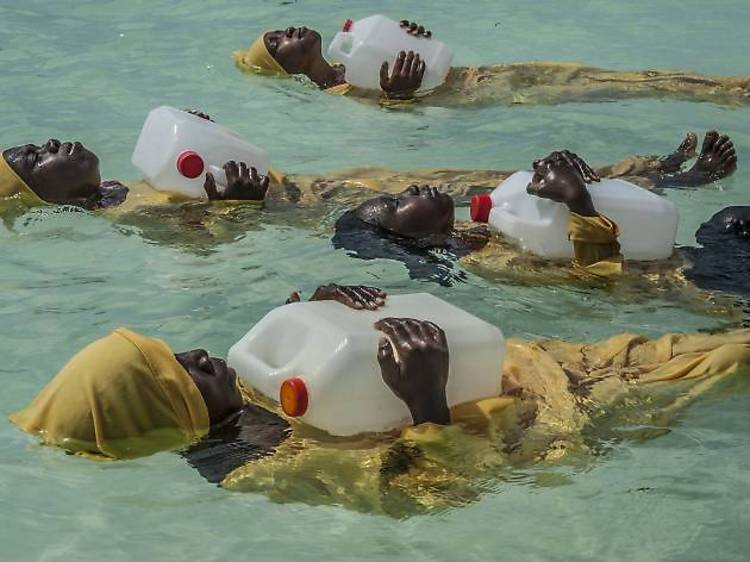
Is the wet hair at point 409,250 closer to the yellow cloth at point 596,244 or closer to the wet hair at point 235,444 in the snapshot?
the yellow cloth at point 596,244

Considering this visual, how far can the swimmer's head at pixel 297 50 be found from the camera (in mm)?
7359

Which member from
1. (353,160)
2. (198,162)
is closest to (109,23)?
(353,160)

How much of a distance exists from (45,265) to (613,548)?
2800 millimetres

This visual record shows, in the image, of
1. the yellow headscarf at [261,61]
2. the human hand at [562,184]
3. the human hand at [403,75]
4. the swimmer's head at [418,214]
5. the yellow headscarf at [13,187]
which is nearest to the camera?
the human hand at [562,184]

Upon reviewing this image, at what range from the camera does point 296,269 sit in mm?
5004

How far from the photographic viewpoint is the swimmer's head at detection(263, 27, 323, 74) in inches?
290

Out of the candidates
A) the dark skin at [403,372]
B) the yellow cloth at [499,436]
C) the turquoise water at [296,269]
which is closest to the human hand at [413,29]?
the turquoise water at [296,269]

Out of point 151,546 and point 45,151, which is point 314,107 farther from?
point 151,546

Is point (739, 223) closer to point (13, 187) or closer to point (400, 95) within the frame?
point (400, 95)

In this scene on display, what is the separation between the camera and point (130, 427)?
328 centimetres

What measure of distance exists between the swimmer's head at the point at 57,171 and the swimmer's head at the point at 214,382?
6.93 feet

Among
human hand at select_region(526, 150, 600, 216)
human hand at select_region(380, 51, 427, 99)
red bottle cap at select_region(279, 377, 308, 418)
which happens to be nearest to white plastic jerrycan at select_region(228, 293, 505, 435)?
red bottle cap at select_region(279, 377, 308, 418)

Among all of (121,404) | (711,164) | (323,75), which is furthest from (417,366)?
(323,75)

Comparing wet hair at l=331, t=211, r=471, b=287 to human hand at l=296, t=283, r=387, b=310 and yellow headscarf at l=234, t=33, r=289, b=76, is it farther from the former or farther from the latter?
yellow headscarf at l=234, t=33, r=289, b=76
